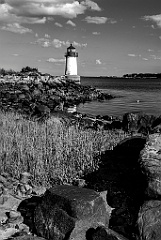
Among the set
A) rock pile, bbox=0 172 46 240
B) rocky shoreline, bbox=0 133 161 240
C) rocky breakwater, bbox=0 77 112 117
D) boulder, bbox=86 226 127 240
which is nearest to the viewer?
boulder, bbox=86 226 127 240

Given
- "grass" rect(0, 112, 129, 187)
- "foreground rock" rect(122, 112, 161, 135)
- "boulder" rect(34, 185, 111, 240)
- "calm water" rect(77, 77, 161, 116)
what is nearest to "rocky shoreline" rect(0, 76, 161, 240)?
"boulder" rect(34, 185, 111, 240)

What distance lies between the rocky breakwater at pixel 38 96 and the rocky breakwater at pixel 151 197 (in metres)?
14.9

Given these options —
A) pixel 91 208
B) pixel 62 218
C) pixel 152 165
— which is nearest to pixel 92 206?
pixel 91 208

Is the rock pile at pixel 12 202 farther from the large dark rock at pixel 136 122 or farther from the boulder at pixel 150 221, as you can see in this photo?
the large dark rock at pixel 136 122

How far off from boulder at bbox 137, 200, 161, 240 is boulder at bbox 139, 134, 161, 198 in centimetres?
18

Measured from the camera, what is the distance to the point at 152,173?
5621 mm

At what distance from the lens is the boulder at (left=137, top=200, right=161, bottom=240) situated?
4.96 metres

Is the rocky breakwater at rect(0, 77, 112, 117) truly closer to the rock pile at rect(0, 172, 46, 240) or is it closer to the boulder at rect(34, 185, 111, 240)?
the rock pile at rect(0, 172, 46, 240)

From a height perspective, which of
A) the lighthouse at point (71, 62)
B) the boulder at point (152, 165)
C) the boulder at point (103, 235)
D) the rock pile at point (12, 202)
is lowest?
the rock pile at point (12, 202)

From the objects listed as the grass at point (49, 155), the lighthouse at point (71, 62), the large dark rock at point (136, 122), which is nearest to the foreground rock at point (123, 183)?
the grass at point (49, 155)

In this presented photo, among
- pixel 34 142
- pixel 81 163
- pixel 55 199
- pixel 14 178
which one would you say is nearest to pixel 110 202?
pixel 55 199

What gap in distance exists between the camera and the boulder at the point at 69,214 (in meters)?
5.52

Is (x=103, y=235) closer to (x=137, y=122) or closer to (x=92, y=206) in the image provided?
(x=92, y=206)

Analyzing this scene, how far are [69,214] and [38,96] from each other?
28.1 m
